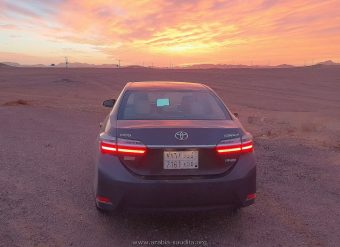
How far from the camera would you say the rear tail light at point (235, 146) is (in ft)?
14.1

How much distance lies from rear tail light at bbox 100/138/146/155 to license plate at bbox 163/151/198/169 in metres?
0.24

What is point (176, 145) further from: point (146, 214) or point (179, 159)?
point (146, 214)

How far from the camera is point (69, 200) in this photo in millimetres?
5789

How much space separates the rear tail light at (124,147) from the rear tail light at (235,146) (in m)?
0.74

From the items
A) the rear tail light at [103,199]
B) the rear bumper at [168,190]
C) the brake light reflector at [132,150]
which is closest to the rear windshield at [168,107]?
the brake light reflector at [132,150]

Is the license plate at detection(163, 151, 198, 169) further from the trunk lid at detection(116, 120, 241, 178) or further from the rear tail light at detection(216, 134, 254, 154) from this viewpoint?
the rear tail light at detection(216, 134, 254, 154)

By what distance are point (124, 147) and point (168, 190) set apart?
0.58 meters

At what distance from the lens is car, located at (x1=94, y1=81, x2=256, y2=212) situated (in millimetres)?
4223

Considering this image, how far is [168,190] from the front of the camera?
4.20m

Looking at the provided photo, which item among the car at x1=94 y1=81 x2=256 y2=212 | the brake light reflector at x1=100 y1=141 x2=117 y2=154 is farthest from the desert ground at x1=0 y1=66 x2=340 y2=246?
the brake light reflector at x1=100 y1=141 x2=117 y2=154

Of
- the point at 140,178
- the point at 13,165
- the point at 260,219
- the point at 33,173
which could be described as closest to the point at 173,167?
the point at 140,178

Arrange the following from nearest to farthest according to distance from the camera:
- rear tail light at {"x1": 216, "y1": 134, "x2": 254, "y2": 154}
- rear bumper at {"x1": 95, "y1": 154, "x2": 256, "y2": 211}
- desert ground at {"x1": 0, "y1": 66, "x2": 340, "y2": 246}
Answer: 1. rear bumper at {"x1": 95, "y1": 154, "x2": 256, "y2": 211}
2. rear tail light at {"x1": 216, "y1": 134, "x2": 254, "y2": 154}
3. desert ground at {"x1": 0, "y1": 66, "x2": 340, "y2": 246}

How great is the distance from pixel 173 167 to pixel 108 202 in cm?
73

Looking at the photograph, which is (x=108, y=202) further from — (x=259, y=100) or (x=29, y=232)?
(x=259, y=100)
